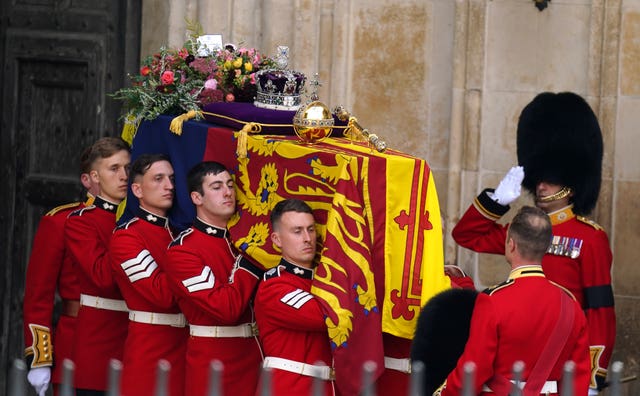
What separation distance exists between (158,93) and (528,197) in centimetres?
215

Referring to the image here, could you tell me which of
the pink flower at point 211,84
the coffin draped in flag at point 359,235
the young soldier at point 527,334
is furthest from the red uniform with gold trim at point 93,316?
the young soldier at point 527,334

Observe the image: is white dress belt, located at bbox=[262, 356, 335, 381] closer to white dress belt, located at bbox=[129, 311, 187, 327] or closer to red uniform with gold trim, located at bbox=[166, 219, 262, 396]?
red uniform with gold trim, located at bbox=[166, 219, 262, 396]

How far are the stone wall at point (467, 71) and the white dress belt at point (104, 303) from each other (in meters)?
1.89

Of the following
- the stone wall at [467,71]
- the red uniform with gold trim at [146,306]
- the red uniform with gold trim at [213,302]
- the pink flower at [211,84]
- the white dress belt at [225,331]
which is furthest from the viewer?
the stone wall at [467,71]

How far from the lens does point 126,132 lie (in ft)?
24.1

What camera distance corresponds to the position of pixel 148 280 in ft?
21.0

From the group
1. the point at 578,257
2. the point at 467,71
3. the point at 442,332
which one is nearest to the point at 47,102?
the point at 467,71

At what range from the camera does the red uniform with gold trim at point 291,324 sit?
586cm

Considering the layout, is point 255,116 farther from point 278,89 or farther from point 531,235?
point 531,235

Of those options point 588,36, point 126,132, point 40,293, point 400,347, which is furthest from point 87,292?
point 588,36

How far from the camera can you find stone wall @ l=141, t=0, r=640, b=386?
7922 mm

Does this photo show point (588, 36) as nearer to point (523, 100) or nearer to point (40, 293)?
point (523, 100)

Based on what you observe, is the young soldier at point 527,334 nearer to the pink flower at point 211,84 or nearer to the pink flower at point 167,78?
the pink flower at point 211,84

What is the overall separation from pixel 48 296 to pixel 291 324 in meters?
1.63
